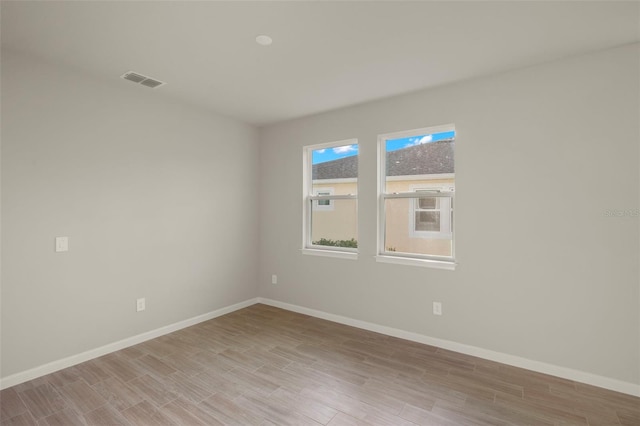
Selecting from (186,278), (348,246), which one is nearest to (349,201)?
(348,246)

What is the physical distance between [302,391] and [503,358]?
6.04ft

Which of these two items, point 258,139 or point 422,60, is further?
point 258,139

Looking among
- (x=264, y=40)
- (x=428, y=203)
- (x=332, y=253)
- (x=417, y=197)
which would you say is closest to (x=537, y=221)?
(x=428, y=203)

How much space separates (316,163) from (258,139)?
105 centimetres

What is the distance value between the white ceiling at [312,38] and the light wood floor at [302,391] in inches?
104

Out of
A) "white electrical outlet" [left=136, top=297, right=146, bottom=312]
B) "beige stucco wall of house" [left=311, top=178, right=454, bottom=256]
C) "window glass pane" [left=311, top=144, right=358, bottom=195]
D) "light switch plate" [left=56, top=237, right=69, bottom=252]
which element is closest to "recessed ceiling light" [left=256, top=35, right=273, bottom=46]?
"window glass pane" [left=311, top=144, right=358, bottom=195]

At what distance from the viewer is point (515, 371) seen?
270 centimetres

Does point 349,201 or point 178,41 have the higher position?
point 178,41

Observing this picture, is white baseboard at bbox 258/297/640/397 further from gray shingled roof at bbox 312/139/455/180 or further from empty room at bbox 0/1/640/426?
gray shingled roof at bbox 312/139/455/180

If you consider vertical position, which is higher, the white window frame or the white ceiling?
the white ceiling

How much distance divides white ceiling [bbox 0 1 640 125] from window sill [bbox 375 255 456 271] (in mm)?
1784

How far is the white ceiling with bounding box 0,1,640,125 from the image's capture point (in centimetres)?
197

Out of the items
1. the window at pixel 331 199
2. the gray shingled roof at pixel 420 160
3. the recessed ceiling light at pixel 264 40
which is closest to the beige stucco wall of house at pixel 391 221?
the window at pixel 331 199

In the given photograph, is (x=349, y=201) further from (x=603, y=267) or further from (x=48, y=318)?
(x=48, y=318)
